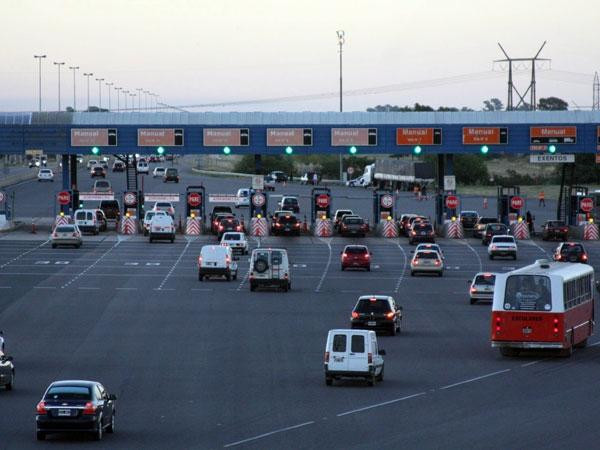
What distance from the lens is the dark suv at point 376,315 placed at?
4638 cm

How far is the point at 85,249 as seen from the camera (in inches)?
3150

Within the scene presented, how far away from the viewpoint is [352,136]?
→ 9031 centimetres

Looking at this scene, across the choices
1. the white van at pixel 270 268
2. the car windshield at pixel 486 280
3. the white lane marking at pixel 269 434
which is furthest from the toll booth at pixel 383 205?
the white lane marking at pixel 269 434

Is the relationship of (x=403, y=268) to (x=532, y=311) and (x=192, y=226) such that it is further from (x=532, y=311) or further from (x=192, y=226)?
(x=532, y=311)

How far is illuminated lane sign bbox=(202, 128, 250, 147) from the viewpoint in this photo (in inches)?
3556

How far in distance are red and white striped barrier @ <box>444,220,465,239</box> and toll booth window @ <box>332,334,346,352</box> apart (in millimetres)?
55874

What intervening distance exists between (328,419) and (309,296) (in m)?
29.4

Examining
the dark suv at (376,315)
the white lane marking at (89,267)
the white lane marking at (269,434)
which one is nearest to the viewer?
the white lane marking at (269,434)

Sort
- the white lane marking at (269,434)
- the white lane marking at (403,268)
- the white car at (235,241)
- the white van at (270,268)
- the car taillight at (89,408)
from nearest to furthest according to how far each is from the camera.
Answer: the white lane marking at (269,434) → the car taillight at (89,408) → the white van at (270,268) → the white lane marking at (403,268) → the white car at (235,241)

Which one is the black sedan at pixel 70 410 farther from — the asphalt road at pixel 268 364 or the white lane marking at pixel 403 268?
the white lane marking at pixel 403 268

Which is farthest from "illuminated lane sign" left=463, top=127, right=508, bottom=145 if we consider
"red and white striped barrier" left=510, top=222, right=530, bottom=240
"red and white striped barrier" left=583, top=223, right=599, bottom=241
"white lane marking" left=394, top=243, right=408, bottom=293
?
"white lane marking" left=394, top=243, right=408, bottom=293

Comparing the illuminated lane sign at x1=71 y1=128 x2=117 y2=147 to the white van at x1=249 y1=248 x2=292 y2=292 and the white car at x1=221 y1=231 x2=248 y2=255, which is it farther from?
the white van at x1=249 y1=248 x2=292 y2=292

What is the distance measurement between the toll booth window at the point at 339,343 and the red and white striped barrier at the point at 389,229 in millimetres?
55592

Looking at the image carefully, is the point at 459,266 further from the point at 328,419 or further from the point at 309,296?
the point at 328,419
